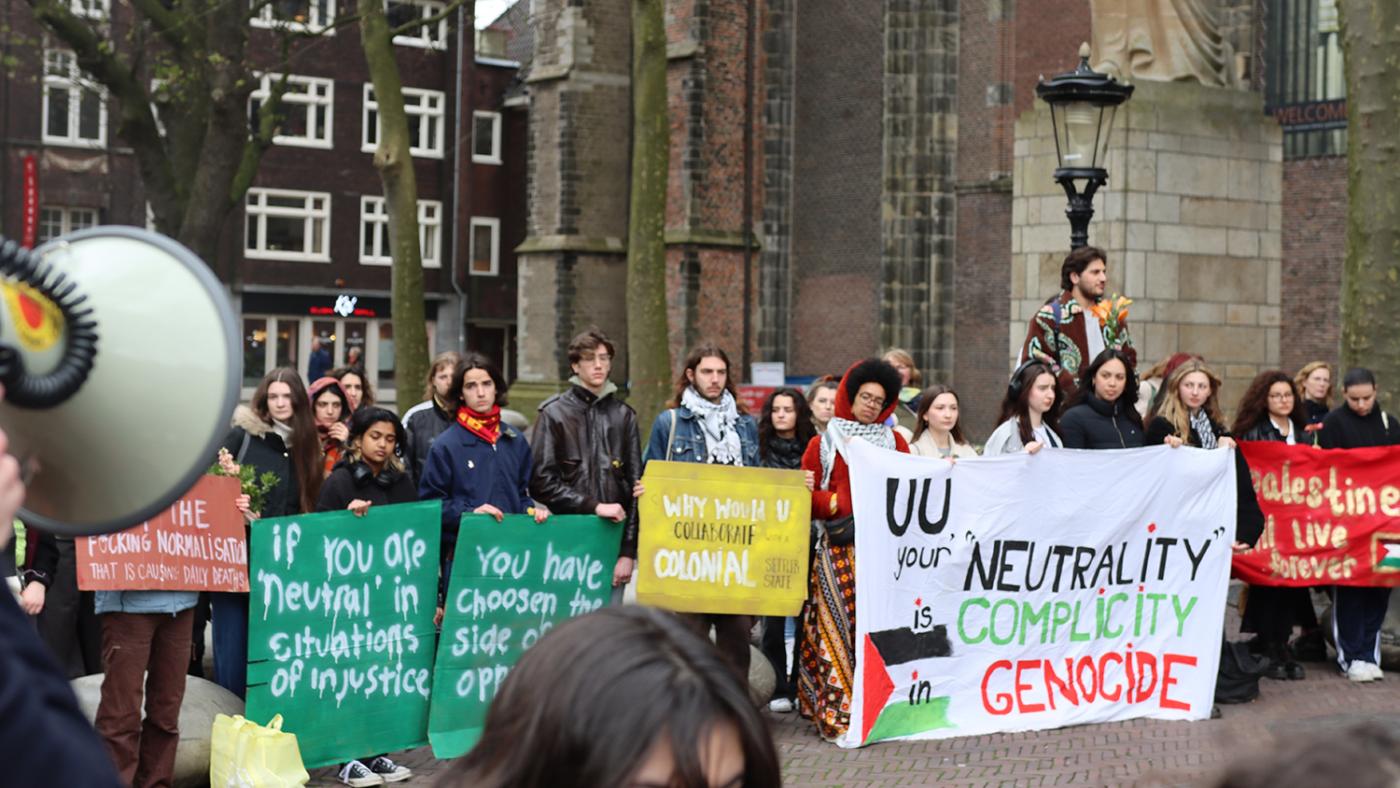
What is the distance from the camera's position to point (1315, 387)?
13.1 metres

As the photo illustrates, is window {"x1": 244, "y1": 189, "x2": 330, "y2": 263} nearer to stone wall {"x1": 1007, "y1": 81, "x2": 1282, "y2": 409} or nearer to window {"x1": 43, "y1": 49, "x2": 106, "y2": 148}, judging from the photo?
window {"x1": 43, "y1": 49, "x2": 106, "y2": 148}

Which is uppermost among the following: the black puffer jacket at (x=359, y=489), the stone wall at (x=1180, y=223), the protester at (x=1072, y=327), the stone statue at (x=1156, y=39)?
the stone statue at (x=1156, y=39)

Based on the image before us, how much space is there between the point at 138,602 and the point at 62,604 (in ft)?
2.95

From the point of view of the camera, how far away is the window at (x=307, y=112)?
178 feet

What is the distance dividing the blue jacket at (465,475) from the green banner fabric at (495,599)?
158mm

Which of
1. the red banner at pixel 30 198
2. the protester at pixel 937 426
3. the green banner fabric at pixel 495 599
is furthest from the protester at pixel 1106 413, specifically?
the red banner at pixel 30 198

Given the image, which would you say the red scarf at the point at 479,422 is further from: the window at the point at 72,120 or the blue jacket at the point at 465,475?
the window at the point at 72,120

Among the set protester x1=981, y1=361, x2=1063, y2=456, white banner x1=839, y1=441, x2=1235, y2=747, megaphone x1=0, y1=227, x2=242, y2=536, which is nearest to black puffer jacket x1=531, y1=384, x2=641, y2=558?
white banner x1=839, y1=441, x2=1235, y2=747

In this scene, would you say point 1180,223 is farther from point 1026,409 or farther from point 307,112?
point 307,112

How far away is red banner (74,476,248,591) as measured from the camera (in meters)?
7.57

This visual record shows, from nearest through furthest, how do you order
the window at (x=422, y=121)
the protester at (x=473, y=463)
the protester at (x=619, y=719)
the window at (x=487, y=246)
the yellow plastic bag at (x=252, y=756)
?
the protester at (x=619, y=719)
the yellow plastic bag at (x=252, y=756)
the protester at (x=473, y=463)
the window at (x=422, y=121)
the window at (x=487, y=246)

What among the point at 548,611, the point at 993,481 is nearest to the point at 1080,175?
the point at 993,481

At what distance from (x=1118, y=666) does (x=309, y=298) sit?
48.0 meters

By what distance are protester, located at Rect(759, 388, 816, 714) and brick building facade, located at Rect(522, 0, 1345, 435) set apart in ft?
71.0
